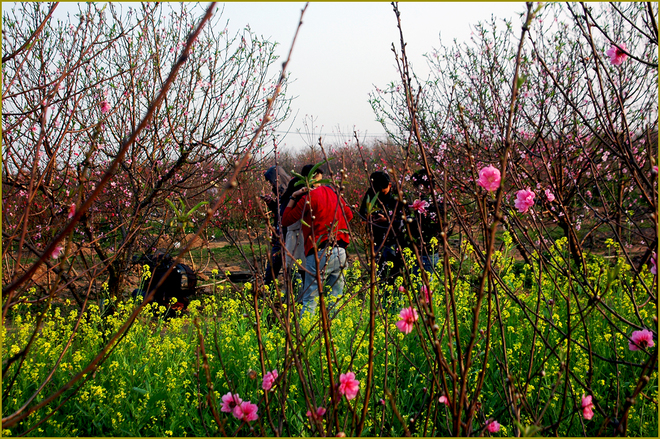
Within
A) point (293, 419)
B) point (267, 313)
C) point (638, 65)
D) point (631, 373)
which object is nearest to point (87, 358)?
point (267, 313)

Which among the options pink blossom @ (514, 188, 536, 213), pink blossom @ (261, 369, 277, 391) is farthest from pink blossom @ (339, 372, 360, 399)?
pink blossom @ (514, 188, 536, 213)

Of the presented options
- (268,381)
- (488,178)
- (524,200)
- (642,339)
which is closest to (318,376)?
(268,381)

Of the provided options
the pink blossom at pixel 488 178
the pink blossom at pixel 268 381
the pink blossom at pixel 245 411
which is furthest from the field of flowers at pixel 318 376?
the pink blossom at pixel 488 178

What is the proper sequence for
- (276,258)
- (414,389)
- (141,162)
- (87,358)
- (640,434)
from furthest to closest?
1. (276,258)
2. (141,162)
3. (87,358)
4. (414,389)
5. (640,434)

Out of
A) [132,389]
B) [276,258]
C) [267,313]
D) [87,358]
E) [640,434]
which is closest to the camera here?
[640,434]

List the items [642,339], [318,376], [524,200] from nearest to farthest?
[642,339]
[524,200]
[318,376]

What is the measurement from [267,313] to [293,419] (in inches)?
61.6

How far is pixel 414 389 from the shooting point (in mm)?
2770

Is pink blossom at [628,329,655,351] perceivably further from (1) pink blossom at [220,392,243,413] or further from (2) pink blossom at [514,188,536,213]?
(1) pink blossom at [220,392,243,413]

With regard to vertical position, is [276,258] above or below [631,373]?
above

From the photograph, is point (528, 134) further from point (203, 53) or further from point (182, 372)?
point (182, 372)

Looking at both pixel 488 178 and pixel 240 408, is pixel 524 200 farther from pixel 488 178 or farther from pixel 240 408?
pixel 240 408

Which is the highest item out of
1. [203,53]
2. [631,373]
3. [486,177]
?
[203,53]

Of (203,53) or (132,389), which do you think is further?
(203,53)
